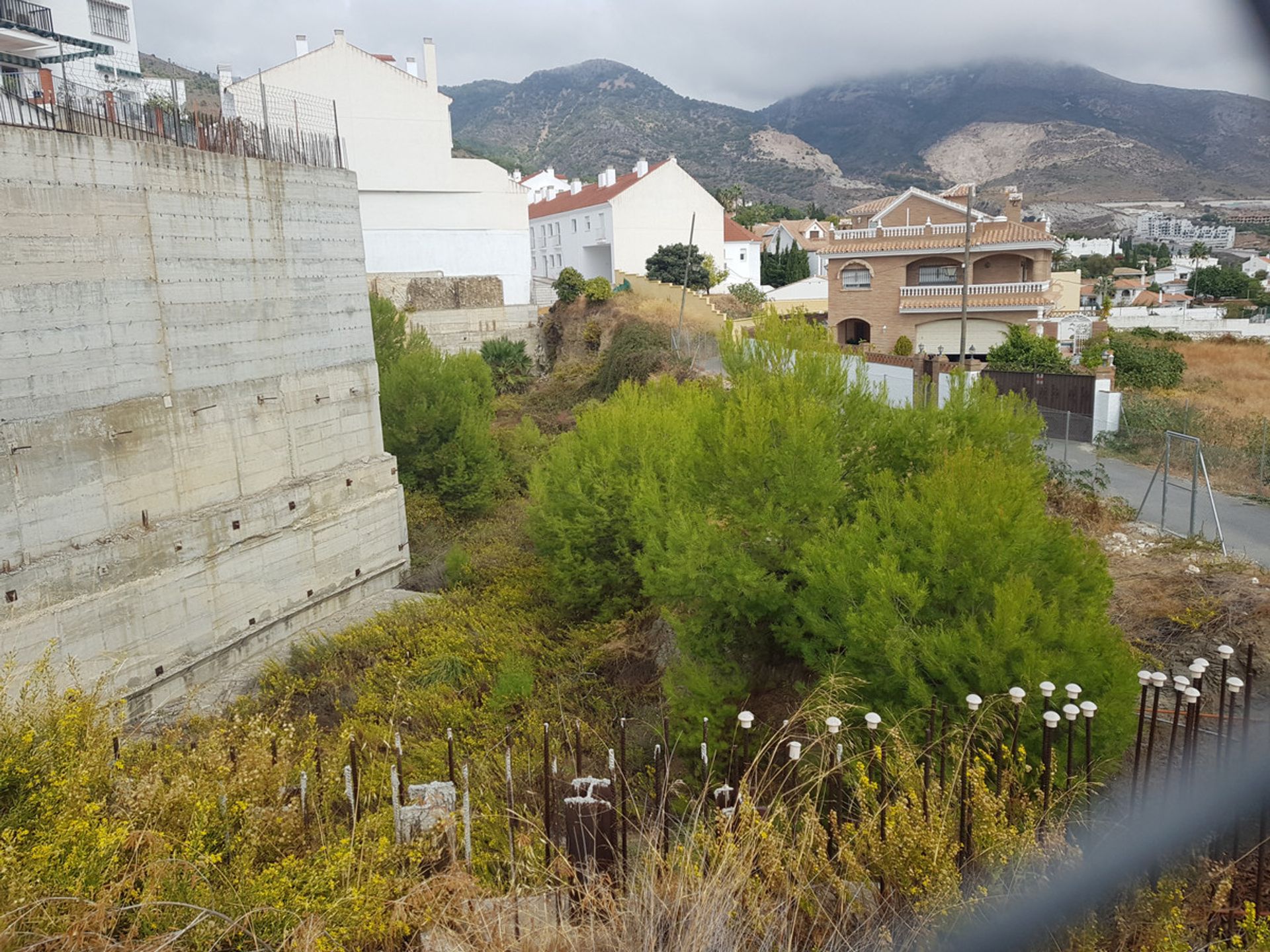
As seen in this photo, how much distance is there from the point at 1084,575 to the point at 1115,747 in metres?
1.81

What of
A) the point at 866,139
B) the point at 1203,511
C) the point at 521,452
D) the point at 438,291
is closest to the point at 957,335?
the point at 521,452

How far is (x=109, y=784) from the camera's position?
217 inches

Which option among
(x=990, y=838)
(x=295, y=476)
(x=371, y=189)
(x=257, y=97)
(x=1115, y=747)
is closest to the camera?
(x=990, y=838)

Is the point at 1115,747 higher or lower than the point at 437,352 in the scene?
lower

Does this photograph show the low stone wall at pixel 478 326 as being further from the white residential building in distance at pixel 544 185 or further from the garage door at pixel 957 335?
the white residential building in distance at pixel 544 185

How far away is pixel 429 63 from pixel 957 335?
22932 millimetres

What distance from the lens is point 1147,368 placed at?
83.3ft

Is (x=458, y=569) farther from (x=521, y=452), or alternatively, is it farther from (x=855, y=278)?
(x=855, y=278)

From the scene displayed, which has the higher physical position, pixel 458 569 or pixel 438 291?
pixel 438 291

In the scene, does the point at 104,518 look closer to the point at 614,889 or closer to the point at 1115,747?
the point at 614,889

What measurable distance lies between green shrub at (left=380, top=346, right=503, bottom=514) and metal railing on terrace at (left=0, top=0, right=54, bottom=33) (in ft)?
38.3

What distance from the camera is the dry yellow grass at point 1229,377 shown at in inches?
881

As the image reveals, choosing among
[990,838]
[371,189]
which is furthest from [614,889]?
[371,189]

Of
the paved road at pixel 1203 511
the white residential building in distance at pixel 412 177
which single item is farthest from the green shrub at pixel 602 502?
the white residential building in distance at pixel 412 177
